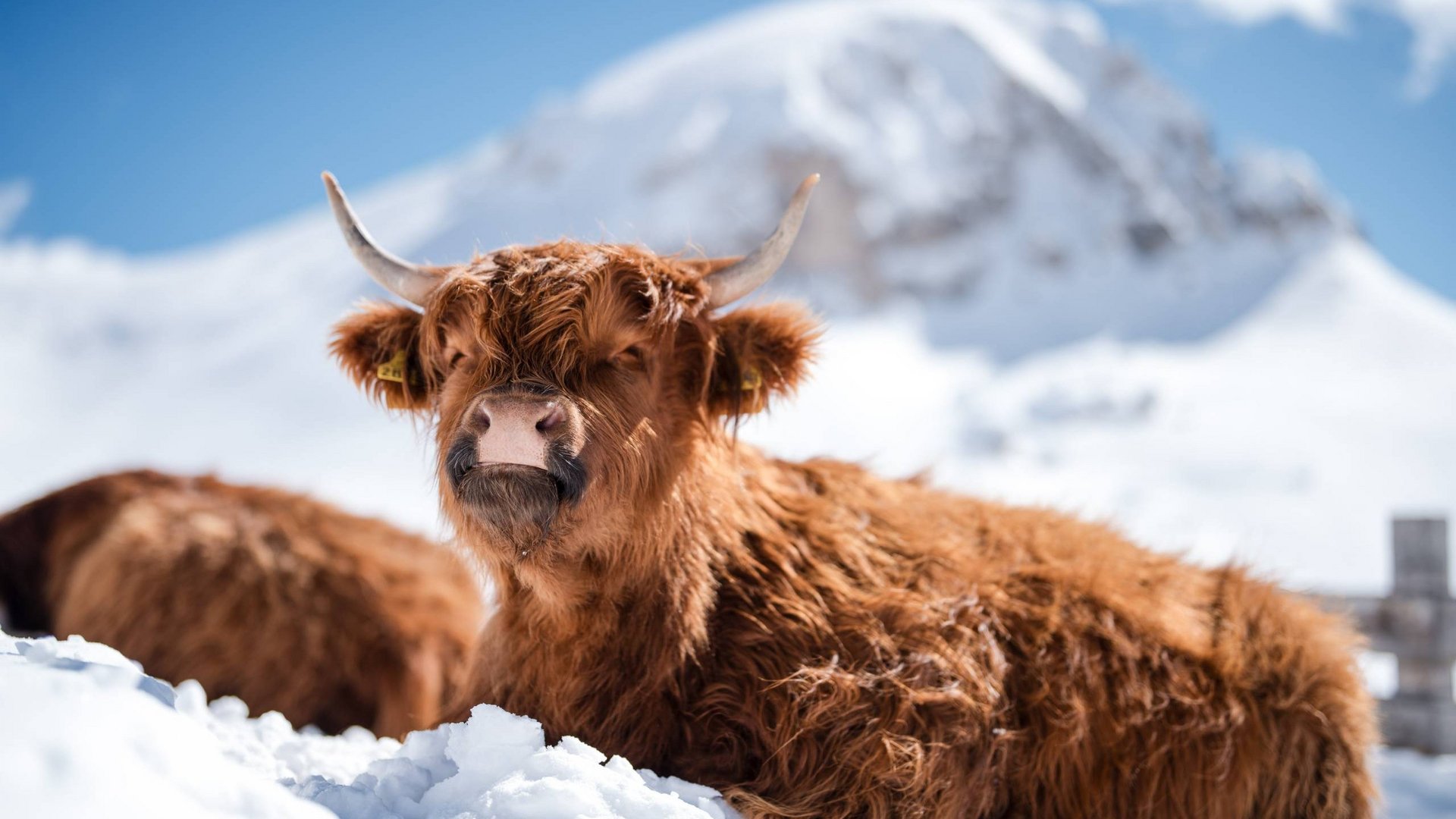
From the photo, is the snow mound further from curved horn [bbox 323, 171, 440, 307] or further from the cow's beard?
curved horn [bbox 323, 171, 440, 307]

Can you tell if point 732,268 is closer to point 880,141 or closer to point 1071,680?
point 1071,680

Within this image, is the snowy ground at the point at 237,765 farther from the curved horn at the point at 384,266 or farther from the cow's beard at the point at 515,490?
the curved horn at the point at 384,266

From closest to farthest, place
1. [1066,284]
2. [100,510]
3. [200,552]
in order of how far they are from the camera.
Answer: [200,552] < [100,510] < [1066,284]

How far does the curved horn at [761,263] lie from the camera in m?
3.27

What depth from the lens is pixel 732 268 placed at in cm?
345

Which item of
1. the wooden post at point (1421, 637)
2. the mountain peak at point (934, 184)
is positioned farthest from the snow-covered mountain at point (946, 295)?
the wooden post at point (1421, 637)

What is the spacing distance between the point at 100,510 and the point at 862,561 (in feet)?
17.4

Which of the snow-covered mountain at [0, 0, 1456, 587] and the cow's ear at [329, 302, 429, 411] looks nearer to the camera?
the cow's ear at [329, 302, 429, 411]

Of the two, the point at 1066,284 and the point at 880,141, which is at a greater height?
the point at 880,141

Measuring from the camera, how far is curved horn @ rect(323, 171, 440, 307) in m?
3.50

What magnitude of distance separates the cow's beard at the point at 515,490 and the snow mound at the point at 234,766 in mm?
488

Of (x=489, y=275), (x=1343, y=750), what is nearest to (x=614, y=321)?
(x=489, y=275)

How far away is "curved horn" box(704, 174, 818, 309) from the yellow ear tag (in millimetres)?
1119

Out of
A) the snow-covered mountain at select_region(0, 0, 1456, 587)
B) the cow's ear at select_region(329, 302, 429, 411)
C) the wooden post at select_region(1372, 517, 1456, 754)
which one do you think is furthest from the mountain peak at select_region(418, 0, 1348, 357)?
the cow's ear at select_region(329, 302, 429, 411)
